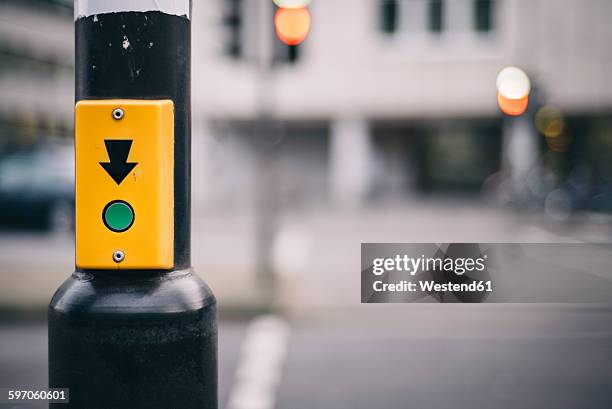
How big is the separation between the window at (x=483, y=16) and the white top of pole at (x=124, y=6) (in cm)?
2317

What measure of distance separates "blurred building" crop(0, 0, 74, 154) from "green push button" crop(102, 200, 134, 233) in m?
29.3

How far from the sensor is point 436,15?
78.5ft

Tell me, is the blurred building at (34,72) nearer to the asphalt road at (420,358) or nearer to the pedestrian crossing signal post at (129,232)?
the asphalt road at (420,358)

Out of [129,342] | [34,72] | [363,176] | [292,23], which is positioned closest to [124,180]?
[129,342]

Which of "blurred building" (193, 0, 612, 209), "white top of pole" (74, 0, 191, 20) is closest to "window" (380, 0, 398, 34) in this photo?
"blurred building" (193, 0, 612, 209)

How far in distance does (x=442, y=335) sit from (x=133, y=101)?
4.47m

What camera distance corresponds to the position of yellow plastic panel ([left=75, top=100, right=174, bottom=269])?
1.87 metres

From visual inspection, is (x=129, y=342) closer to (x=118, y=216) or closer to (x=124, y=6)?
(x=118, y=216)

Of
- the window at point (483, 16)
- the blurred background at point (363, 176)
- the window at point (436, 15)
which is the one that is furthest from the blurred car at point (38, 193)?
the window at point (483, 16)

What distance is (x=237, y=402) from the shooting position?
160 inches

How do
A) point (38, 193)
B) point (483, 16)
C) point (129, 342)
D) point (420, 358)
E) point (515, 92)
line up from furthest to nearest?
point (483, 16) < point (515, 92) < point (38, 193) < point (420, 358) < point (129, 342)

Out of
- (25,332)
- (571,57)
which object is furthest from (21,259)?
(571,57)

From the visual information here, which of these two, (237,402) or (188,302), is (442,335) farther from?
(188,302)

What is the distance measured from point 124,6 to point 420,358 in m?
3.85
